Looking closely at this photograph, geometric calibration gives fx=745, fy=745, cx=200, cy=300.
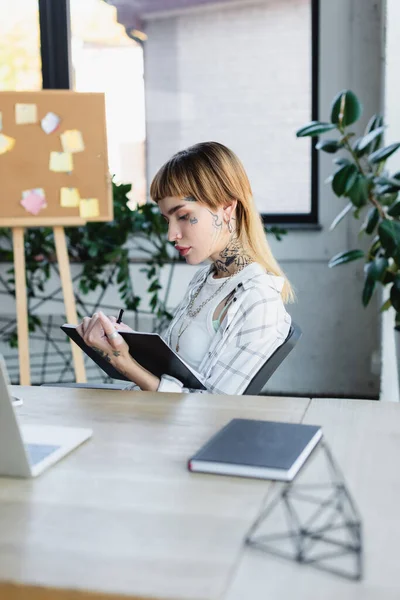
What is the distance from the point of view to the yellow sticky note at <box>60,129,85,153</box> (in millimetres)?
2859

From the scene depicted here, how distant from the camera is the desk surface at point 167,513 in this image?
2.24 feet

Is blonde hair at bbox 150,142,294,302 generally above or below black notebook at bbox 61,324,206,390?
above

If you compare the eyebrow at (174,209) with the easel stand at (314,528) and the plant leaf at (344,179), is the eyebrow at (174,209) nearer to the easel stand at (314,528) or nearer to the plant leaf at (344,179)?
the easel stand at (314,528)

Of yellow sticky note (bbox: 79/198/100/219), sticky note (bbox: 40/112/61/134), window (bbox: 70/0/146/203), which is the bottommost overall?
yellow sticky note (bbox: 79/198/100/219)

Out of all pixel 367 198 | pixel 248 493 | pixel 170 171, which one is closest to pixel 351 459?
pixel 248 493

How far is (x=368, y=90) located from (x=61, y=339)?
6.40ft

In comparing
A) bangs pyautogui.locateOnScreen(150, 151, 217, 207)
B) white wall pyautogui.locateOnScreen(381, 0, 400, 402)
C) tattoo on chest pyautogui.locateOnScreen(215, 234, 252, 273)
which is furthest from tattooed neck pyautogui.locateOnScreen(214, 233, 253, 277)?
white wall pyautogui.locateOnScreen(381, 0, 400, 402)

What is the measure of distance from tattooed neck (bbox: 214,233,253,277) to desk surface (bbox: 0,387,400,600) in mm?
513

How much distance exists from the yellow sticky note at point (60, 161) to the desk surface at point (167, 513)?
1.73m

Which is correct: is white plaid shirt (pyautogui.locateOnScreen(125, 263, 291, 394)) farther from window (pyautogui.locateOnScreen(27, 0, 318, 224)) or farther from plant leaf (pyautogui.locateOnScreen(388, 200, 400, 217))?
window (pyautogui.locateOnScreen(27, 0, 318, 224))

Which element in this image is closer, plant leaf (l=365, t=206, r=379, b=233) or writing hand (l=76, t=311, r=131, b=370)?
writing hand (l=76, t=311, r=131, b=370)

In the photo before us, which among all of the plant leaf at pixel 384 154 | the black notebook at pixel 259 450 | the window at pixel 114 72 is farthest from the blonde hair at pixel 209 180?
the window at pixel 114 72

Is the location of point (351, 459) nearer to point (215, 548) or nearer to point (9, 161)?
point (215, 548)

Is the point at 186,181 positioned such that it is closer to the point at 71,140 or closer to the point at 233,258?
the point at 233,258
